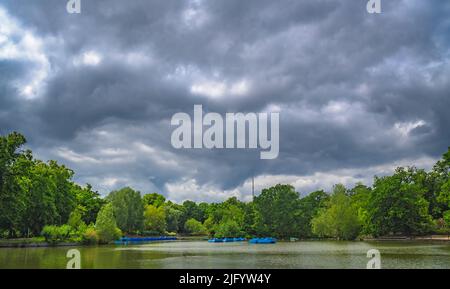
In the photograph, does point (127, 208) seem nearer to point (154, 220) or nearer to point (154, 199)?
point (154, 220)

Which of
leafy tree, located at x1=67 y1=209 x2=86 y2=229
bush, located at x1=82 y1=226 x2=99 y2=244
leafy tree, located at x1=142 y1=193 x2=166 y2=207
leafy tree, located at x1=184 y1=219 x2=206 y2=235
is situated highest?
leafy tree, located at x1=142 y1=193 x2=166 y2=207

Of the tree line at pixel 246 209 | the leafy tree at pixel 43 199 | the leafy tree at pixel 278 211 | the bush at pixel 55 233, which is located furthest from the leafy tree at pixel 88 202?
the leafy tree at pixel 278 211

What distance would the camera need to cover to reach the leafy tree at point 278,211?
111 m

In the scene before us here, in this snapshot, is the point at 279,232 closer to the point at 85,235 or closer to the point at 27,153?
the point at 85,235

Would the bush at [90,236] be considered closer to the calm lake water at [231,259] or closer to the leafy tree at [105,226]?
the leafy tree at [105,226]

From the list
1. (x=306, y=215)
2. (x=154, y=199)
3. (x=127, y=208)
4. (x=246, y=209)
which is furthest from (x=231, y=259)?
(x=154, y=199)

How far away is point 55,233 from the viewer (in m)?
70.0

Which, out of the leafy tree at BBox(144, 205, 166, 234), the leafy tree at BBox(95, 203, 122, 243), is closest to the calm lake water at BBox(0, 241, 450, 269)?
the leafy tree at BBox(95, 203, 122, 243)

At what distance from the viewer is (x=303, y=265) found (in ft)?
119

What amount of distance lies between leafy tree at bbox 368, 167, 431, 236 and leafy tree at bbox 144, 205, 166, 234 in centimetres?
6284

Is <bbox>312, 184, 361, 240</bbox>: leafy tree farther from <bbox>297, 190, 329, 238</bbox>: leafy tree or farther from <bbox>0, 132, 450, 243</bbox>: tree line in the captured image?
<bbox>297, 190, 329, 238</bbox>: leafy tree

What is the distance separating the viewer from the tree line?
212 feet
